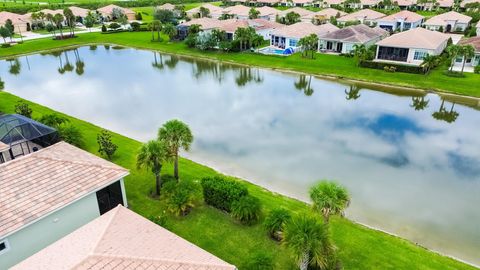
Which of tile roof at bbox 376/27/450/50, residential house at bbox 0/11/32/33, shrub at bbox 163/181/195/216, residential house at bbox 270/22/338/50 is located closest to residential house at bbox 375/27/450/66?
tile roof at bbox 376/27/450/50

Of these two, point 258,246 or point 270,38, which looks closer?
point 258,246

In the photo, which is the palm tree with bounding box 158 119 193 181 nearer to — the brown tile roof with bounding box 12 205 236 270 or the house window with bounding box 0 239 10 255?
→ the brown tile roof with bounding box 12 205 236 270

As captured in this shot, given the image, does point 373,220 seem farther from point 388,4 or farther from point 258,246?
point 388,4

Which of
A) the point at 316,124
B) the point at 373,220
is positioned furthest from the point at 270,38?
the point at 373,220

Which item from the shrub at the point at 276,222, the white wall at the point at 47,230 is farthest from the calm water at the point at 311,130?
the white wall at the point at 47,230

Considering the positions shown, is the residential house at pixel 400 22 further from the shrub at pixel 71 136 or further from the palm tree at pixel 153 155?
the palm tree at pixel 153 155

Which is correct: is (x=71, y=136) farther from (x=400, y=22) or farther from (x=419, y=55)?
(x=400, y=22)

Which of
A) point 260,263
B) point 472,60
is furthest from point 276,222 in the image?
point 472,60
